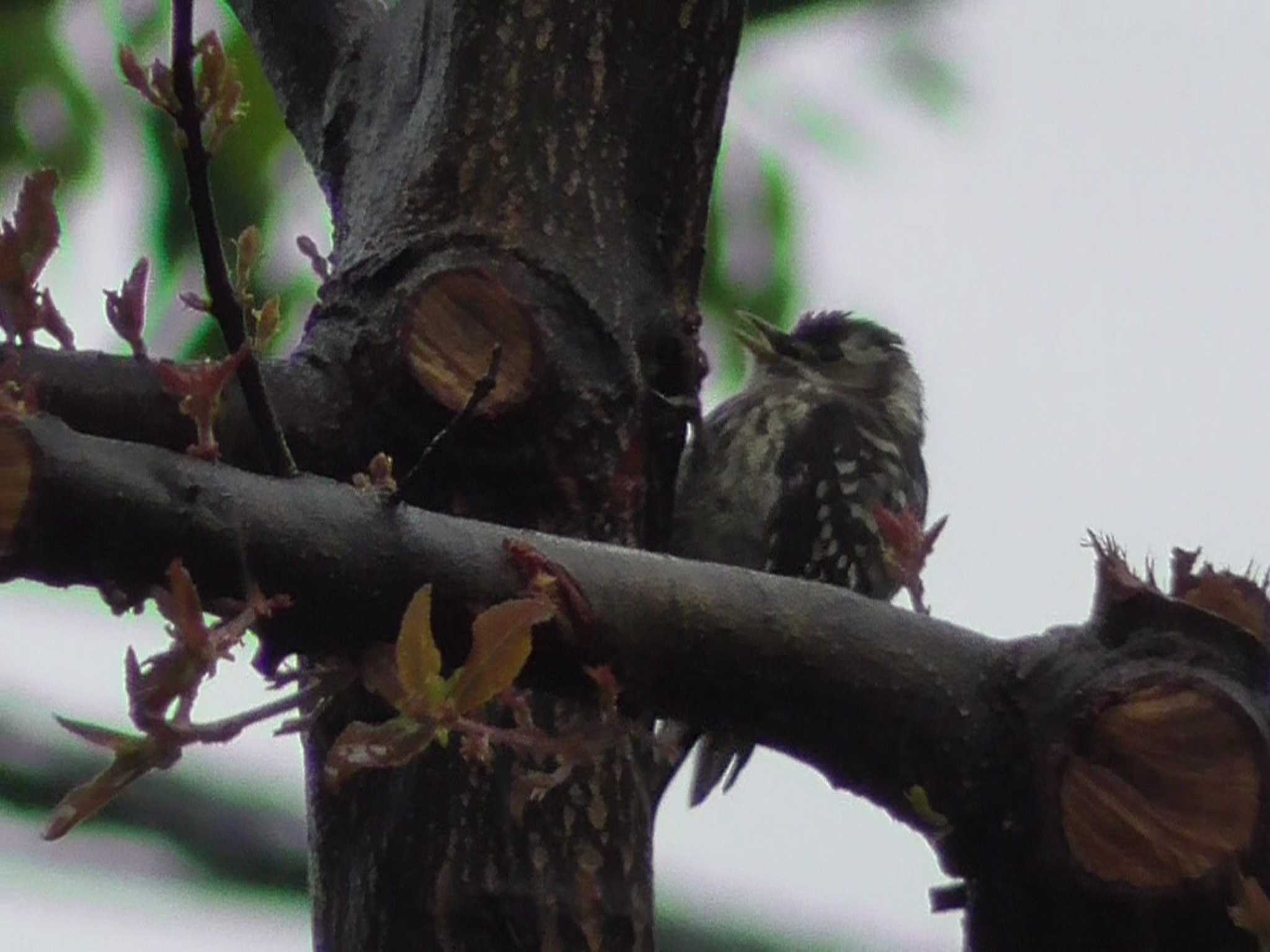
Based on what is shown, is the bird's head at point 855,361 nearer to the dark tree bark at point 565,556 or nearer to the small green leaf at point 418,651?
the dark tree bark at point 565,556

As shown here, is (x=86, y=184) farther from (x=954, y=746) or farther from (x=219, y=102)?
(x=954, y=746)

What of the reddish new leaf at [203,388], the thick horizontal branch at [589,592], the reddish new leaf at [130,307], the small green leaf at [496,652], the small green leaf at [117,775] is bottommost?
the small green leaf at [117,775]

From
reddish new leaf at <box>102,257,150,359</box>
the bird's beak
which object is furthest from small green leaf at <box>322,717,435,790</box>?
the bird's beak

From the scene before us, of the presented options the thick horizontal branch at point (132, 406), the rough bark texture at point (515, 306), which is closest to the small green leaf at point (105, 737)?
the thick horizontal branch at point (132, 406)

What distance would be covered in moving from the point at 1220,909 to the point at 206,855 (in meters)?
1.22

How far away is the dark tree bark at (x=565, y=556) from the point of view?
162 cm

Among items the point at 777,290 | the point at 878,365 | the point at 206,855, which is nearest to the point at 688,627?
the point at 206,855

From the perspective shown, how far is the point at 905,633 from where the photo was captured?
1.78m

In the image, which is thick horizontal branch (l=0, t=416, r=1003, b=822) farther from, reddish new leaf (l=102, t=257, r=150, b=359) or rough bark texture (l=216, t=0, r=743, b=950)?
rough bark texture (l=216, t=0, r=743, b=950)

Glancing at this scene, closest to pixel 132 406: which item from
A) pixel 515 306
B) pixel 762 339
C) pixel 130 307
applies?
pixel 130 307

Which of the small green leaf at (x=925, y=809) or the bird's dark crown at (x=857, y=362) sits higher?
the bird's dark crown at (x=857, y=362)

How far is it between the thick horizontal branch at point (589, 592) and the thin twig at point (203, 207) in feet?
0.21

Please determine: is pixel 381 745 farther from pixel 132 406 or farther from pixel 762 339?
pixel 762 339

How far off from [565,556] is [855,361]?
3.07 m
